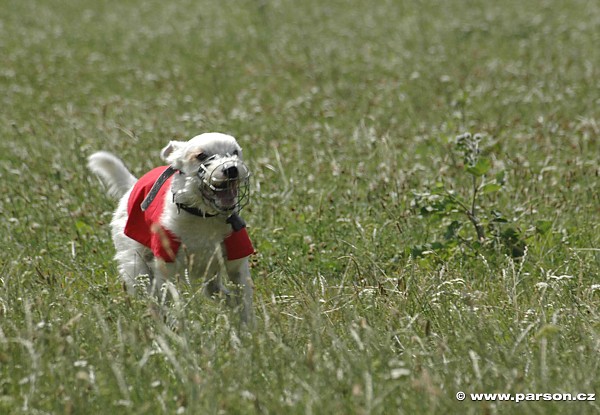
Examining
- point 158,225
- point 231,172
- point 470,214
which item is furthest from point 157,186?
point 470,214

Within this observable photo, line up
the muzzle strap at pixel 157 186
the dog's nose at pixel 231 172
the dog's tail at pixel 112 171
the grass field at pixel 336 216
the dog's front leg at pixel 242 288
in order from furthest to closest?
the dog's tail at pixel 112 171, the muzzle strap at pixel 157 186, the dog's front leg at pixel 242 288, the dog's nose at pixel 231 172, the grass field at pixel 336 216

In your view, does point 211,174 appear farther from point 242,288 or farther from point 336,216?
point 336,216

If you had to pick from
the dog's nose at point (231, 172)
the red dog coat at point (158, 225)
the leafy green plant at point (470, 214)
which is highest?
the dog's nose at point (231, 172)

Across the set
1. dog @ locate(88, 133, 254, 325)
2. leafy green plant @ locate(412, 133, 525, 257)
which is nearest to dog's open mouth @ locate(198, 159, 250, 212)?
dog @ locate(88, 133, 254, 325)

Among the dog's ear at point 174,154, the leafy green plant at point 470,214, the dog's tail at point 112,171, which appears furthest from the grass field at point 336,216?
the dog's ear at point 174,154

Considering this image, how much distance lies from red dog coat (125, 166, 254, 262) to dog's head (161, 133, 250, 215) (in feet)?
0.55

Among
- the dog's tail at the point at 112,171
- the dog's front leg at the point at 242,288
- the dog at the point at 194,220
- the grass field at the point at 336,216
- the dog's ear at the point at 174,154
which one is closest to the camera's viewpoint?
the grass field at the point at 336,216

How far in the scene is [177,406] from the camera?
3.53 m

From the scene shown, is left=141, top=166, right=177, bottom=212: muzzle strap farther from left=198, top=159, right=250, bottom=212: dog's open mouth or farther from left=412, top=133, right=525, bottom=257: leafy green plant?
left=412, top=133, right=525, bottom=257: leafy green plant

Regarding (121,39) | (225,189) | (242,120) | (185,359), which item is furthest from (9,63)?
(185,359)

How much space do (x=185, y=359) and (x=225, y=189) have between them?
1216 mm

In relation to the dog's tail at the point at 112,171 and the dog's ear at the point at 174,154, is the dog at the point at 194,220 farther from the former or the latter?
the dog's tail at the point at 112,171

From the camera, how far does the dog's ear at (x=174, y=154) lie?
16.3 feet

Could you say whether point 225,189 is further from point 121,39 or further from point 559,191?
point 121,39
